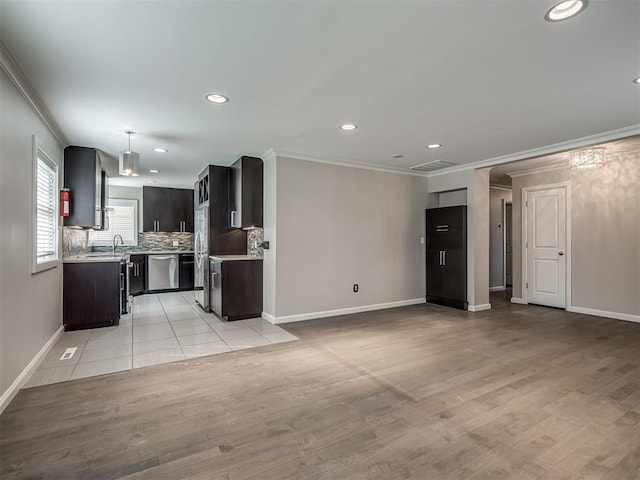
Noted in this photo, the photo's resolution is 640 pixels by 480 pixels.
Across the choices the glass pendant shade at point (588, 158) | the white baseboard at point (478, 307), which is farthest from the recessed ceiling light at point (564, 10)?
the white baseboard at point (478, 307)

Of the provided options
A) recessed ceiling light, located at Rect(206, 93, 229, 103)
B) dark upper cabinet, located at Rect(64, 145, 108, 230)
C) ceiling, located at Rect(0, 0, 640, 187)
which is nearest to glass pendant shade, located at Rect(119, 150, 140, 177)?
ceiling, located at Rect(0, 0, 640, 187)

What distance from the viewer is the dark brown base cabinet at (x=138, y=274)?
730cm

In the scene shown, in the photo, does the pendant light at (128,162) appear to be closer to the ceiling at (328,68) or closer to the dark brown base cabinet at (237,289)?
the ceiling at (328,68)

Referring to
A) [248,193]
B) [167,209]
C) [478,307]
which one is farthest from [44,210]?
[478,307]

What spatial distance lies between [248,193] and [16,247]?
286 cm

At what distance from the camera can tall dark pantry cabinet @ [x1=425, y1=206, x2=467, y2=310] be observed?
5.63m

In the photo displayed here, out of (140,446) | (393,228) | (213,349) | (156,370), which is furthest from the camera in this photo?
(393,228)

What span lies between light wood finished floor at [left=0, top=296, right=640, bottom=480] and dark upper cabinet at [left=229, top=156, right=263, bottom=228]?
2125mm

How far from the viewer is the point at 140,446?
196 cm

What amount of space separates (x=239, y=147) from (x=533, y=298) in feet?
18.8

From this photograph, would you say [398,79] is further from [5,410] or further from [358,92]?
[5,410]

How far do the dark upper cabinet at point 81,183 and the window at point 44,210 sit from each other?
1.36 feet

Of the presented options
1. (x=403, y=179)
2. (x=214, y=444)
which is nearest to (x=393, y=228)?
(x=403, y=179)

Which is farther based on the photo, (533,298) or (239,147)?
(533,298)
